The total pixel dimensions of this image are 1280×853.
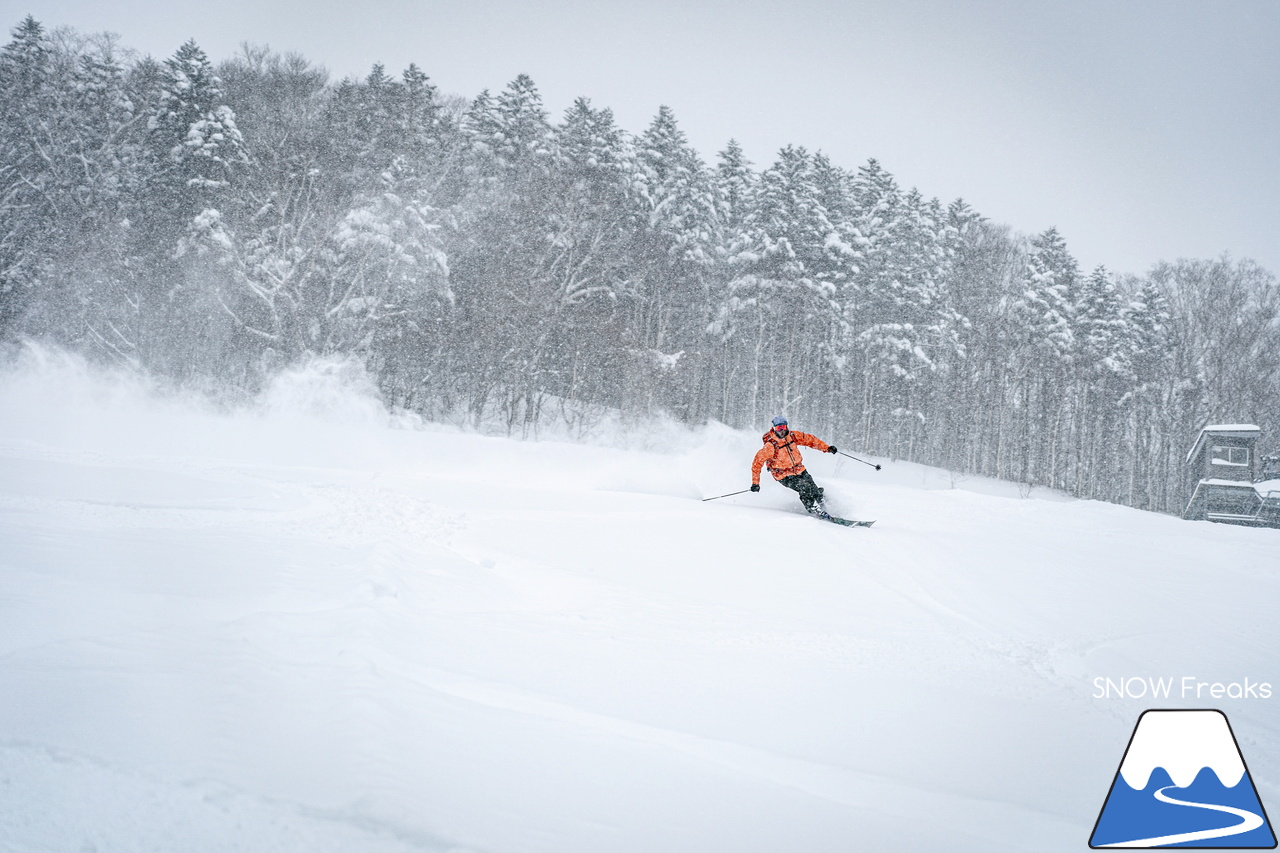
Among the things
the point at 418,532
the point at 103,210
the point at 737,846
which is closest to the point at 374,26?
the point at 103,210

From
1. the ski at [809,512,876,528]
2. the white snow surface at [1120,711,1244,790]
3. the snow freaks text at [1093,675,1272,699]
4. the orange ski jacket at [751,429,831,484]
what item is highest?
the orange ski jacket at [751,429,831,484]

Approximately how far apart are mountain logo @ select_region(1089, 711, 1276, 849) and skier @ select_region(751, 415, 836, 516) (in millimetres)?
8227

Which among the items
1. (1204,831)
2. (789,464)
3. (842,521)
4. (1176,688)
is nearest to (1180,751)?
(1204,831)

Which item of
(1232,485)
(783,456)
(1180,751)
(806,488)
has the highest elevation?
(1232,485)

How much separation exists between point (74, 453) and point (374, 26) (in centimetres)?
2163

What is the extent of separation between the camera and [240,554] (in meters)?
5.65

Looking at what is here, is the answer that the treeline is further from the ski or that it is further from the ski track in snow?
the ski track in snow

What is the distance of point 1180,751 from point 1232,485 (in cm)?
1748

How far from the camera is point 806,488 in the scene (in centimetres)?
1143

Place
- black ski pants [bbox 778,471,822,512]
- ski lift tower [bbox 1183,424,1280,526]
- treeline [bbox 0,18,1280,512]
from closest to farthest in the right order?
black ski pants [bbox 778,471,822,512] → ski lift tower [bbox 1183,424,1280,526] → treeline [bbox 0,18,1280,512]

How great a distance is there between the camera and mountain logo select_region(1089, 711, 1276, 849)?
2.60 meters

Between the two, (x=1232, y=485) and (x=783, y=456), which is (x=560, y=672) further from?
(x=1232, y=485)

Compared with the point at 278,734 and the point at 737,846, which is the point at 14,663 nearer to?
the point at 278,734

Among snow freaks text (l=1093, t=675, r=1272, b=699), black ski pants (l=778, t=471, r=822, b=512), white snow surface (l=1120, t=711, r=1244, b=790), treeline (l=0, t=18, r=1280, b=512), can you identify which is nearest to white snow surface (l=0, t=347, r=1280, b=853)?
snow freaks text (l=1093, t=675, r=1272, b=699)
